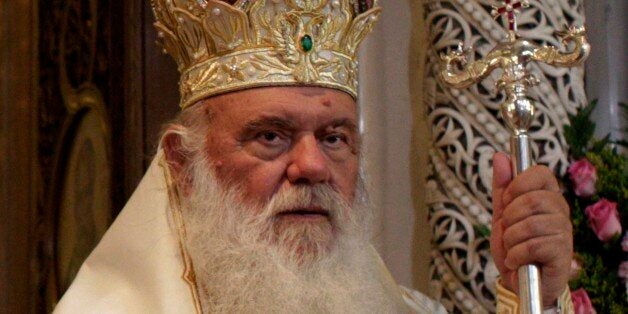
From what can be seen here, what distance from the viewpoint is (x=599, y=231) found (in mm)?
3375

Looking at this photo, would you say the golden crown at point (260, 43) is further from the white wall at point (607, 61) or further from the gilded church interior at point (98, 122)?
the white wall at point (607, 61)

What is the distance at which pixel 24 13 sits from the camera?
491 centimetres

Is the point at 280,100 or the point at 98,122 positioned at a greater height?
the point at 98,122

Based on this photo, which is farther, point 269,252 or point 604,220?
point 604,220

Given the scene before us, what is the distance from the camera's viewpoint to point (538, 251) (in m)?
2.64

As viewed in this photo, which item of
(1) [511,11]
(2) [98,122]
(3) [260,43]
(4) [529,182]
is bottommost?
(4) [529,182]

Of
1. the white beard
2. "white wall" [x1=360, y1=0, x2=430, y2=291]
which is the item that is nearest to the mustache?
the white beard

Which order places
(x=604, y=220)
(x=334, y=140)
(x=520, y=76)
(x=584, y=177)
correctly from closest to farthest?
(x=520, y=76) < (x=334, y=140) < (x=604, y=220) < (x=584, y=177)

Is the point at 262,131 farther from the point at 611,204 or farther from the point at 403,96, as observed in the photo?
the point at 403,96

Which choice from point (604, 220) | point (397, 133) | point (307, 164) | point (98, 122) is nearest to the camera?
point (307, 164)

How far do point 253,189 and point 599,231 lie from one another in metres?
0.95

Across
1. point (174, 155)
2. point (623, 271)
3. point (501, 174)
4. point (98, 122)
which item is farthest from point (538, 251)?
point (98, 122)

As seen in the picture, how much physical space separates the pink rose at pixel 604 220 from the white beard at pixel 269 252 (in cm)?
65

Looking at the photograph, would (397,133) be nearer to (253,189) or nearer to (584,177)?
(584,177)
